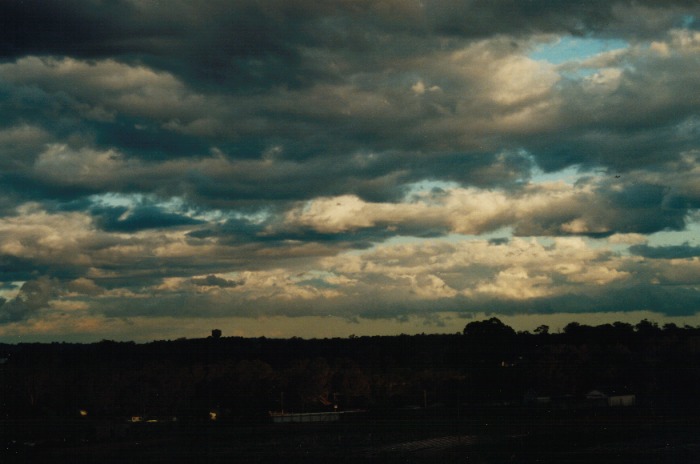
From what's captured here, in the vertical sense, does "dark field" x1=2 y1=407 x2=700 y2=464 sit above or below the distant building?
below

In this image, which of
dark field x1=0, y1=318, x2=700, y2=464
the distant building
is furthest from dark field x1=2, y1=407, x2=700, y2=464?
the distant building

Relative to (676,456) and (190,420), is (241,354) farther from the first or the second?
(676,456)

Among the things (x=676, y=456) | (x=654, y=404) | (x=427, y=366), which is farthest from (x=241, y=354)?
(x=676, y=456)

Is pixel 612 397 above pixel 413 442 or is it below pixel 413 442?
above

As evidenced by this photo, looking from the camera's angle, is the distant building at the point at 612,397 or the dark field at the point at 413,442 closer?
Answer: the dark field at the point at 413,442

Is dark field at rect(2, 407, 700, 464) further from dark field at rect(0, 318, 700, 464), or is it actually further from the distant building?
the distant building

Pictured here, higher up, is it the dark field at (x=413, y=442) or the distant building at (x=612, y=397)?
the distant building at (x=612, y=397)

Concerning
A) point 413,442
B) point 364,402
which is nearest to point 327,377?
point 364,402

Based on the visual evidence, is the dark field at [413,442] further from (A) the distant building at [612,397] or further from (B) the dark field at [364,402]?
(A) the distant building at [612,397]

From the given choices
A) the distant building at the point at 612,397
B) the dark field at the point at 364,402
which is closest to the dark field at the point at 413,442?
the dark field at the point at 364,402

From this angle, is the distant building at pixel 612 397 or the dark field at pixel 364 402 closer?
the dark field at pixel 364 402

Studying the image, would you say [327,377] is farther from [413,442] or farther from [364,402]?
[413,442]

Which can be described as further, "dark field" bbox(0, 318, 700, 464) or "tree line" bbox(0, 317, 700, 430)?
"tree line" bbox(0, 317, 700, 430)

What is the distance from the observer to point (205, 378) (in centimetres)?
7331
